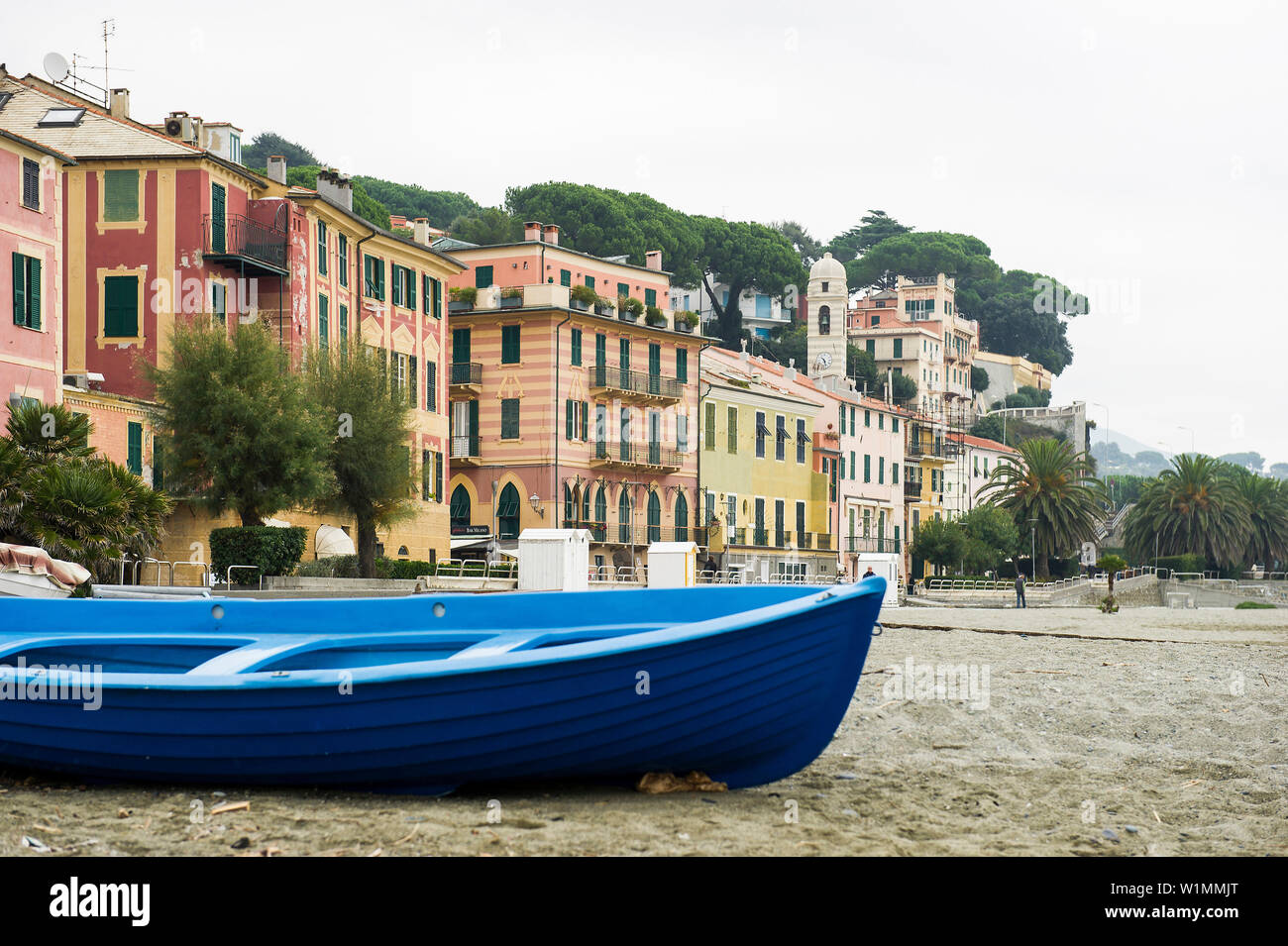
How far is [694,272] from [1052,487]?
26.2 meters

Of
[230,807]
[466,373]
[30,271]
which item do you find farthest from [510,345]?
[230,807]

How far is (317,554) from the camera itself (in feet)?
115

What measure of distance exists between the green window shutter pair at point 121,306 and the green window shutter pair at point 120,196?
1.47m

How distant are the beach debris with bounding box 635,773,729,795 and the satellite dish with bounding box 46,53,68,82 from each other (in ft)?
114

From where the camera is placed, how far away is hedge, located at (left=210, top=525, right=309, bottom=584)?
2819cm

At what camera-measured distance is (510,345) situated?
167 feet

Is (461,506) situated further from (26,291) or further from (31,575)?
(31,575)

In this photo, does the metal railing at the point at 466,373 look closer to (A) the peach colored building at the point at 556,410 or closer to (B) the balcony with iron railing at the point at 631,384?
(A) the peach colored building at the point at 556,410

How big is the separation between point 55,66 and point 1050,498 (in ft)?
173

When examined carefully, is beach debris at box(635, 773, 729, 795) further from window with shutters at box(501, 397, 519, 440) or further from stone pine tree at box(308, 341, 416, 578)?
window with shutters at box(501, 397, 519, 440)

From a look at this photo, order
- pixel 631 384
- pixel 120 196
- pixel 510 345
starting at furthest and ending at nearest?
pixel 631 384 < pixel 510 345 < pixel 120 196

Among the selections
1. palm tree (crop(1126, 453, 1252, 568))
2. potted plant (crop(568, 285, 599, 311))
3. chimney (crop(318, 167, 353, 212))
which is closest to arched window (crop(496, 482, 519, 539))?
potted plant (crop(568, 285, 599, 311))
